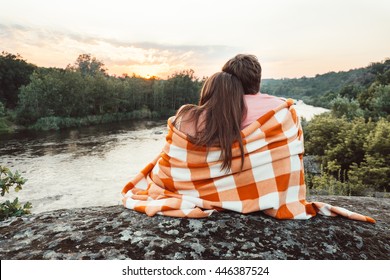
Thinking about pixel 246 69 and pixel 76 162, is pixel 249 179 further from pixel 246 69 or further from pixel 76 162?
pixel 76 162

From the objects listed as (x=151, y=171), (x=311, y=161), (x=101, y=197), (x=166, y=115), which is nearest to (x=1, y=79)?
(x=166, y=115)

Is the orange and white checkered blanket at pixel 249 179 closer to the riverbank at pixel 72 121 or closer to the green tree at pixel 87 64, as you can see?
the riverbank at pixel 72 121

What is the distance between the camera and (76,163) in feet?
68.9

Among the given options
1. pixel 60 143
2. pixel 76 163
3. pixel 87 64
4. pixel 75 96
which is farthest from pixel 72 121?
pixel 87 64

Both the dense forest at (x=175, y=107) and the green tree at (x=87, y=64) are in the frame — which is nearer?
the dense forest at (x=175, y=107)

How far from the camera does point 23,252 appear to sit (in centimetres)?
201

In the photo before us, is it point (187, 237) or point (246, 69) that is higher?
point (246, 69)

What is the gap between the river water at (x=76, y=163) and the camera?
1487 cm

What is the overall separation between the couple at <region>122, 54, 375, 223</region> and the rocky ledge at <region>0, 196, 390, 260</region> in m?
0.13

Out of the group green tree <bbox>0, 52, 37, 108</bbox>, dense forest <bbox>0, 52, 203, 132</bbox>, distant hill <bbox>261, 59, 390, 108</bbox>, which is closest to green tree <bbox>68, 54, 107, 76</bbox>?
dense forest <bbox>0, 52, 203, 132</bbox>

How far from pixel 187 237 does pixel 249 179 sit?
850 millimetres

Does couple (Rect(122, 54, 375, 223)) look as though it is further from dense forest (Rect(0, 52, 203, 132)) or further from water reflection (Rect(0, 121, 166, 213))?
dense forest (Rect(0, 52, 203, 132))

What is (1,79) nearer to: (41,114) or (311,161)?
(41,114)

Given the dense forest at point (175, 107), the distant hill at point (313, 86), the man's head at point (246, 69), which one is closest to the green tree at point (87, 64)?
the dense forest at point (175, 107)
